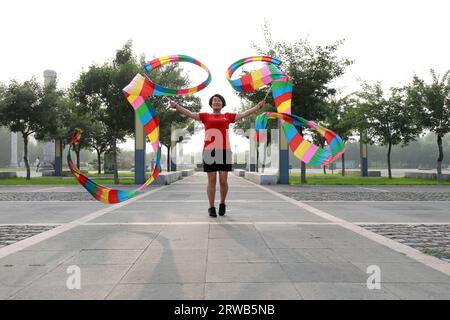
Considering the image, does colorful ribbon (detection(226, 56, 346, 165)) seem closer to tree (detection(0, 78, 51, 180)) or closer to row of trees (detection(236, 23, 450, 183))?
row of trees (detection(236, 23, 450, 183))

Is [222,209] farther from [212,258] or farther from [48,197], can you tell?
[48,197]

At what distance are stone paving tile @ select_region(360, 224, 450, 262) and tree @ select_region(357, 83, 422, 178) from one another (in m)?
22.5

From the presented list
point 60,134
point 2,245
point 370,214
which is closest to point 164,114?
point 60,134

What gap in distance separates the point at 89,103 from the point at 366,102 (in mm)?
18924

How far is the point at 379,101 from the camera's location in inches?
1151

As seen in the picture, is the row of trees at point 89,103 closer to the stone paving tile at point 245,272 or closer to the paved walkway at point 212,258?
the paved walkway at point 212,258

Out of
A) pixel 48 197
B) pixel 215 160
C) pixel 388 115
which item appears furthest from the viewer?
pixel 388 115

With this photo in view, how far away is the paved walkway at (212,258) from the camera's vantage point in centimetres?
370

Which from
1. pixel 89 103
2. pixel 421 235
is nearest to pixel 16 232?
pixel 421 235

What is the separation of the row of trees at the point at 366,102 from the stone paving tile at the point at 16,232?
17.2 meters

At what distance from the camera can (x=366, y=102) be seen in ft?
96.9

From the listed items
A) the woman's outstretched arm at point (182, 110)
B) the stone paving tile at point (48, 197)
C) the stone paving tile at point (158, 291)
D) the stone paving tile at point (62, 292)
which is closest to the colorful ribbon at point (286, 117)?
the woman's outstretched arm at point (182, 110)

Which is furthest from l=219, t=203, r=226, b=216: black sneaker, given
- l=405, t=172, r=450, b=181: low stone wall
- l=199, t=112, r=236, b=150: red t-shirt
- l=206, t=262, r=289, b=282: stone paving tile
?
l=405, t=172, r=450, b=181: low stone wall

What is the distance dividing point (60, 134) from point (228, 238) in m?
27.9
